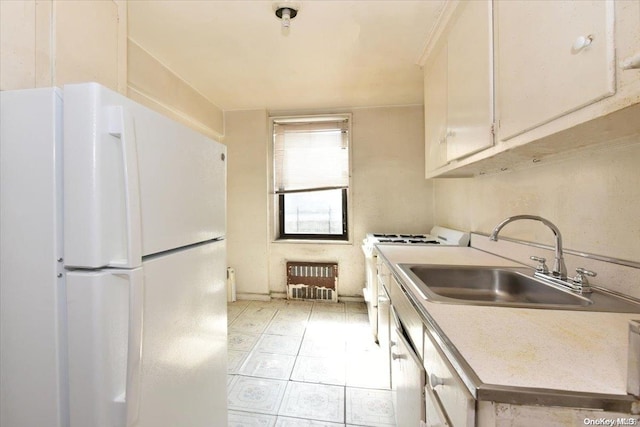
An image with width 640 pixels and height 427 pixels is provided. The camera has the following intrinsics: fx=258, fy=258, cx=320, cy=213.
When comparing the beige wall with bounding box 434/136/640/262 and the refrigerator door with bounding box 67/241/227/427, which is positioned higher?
the beige wall with bounding box 434/136/640/262

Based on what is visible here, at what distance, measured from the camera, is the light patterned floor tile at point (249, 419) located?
4.78 feet

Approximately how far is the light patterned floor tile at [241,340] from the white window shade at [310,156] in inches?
67.1

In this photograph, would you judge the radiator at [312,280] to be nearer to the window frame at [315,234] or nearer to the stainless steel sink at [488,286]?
the window frame at [315,234]

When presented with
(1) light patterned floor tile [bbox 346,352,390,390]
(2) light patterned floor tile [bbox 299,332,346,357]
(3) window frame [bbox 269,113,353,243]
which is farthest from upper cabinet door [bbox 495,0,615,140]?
(3) window frame [bbox 269,113,353,243]

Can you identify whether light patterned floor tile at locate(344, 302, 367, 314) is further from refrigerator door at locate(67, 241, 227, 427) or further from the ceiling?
the ceiling

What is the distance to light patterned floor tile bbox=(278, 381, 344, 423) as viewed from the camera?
1524 millimetres

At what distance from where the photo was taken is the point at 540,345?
62cm

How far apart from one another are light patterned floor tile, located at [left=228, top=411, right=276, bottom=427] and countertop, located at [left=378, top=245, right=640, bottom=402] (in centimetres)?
124

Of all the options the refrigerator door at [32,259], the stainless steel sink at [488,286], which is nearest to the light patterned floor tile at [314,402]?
the stainless steel sink at [488,286]

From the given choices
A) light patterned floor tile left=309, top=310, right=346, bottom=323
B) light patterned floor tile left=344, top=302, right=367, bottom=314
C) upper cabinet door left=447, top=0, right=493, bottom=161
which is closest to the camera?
upper cabinet door left=447, top=0, right=493, bottom=161

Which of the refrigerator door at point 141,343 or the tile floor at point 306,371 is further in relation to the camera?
the tile floor at point 306,371

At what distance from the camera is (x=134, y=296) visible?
2.38 feet

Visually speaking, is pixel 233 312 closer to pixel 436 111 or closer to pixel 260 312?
pixel 260 312

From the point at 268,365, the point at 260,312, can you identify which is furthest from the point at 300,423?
the point at 260,312
